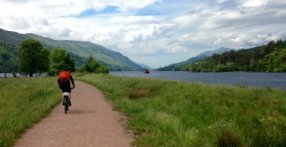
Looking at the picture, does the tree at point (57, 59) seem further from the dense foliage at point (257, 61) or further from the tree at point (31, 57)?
the dense foliage at point (257, 61)

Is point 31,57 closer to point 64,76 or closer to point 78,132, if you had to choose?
point 64,76

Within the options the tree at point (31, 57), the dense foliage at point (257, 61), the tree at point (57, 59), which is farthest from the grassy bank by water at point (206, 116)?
the dense foliage at point (257, 61)

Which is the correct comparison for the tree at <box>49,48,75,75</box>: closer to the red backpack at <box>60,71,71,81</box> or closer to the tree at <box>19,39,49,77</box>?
the tree at <box>19,39,49,77</box>

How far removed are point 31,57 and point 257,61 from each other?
11924 cm

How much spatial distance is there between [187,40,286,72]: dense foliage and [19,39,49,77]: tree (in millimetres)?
95229

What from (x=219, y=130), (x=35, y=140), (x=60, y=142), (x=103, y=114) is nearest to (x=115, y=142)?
(x=60, y=142)

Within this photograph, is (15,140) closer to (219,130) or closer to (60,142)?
(60,142)

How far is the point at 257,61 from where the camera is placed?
17238 centimetres

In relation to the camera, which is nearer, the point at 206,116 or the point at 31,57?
the point at 206,116

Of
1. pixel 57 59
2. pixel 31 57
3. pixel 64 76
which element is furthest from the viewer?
pixel 57 59

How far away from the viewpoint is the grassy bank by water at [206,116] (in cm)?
895

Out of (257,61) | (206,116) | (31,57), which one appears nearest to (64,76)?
(206,116)

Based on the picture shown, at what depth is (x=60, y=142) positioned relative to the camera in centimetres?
951

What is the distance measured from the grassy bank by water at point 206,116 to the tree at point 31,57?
219ft
